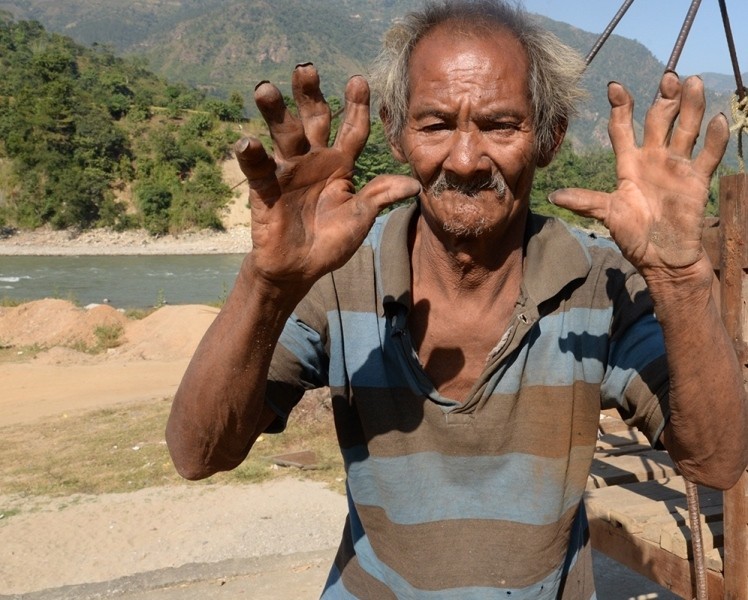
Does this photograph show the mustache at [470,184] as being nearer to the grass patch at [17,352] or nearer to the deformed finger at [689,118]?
the deformed finger at [689,118]

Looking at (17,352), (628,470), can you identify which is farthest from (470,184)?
(17,352)

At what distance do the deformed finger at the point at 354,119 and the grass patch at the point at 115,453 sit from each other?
4.43 m

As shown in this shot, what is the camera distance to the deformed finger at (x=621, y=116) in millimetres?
1276

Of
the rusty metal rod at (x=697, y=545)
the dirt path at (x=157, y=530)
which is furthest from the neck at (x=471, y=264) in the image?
the dirt path at (x=157, y=530)

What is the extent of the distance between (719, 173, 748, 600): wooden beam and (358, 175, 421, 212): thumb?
4.27 feet

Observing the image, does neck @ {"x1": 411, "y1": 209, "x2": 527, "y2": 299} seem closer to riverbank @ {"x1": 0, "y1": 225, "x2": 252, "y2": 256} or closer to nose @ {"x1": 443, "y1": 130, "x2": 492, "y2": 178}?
nose @ {"x1": 443, "y1": 130, "x2": 492, "y2": 178}

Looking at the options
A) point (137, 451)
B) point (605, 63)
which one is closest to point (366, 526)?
point (137, 451)

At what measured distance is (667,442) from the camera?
4.70 ft

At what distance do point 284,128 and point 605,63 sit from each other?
631ft

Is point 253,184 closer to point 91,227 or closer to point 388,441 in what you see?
point 388,441

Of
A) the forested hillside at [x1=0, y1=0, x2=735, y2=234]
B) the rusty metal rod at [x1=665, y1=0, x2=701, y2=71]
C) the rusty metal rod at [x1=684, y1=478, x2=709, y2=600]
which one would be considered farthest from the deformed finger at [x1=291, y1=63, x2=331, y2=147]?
the forested hillside at [x1=0, y1=0, x2=735, y2=234]

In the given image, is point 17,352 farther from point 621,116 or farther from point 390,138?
point 621,116

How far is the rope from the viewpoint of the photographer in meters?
2.62

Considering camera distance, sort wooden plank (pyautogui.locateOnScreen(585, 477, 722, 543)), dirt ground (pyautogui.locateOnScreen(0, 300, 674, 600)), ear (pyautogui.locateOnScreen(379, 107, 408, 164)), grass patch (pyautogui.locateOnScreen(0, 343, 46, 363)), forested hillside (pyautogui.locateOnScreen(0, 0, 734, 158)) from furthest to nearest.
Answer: forested hillside (pyautogui.locateOnScreen(0, 0, 734, 158)) → grass patch (pyautogui.locateOnScreen(0, 343, 46, 363)) → dirt ground (pyautogui.locateOnScreen(0, 300, 674, 600)) → wooden plank (pyautogui.locateOnScreen(585, 477, 722, 543)) → ear (pyautogui.locateOnScreen(379, 107, 408, 164))
